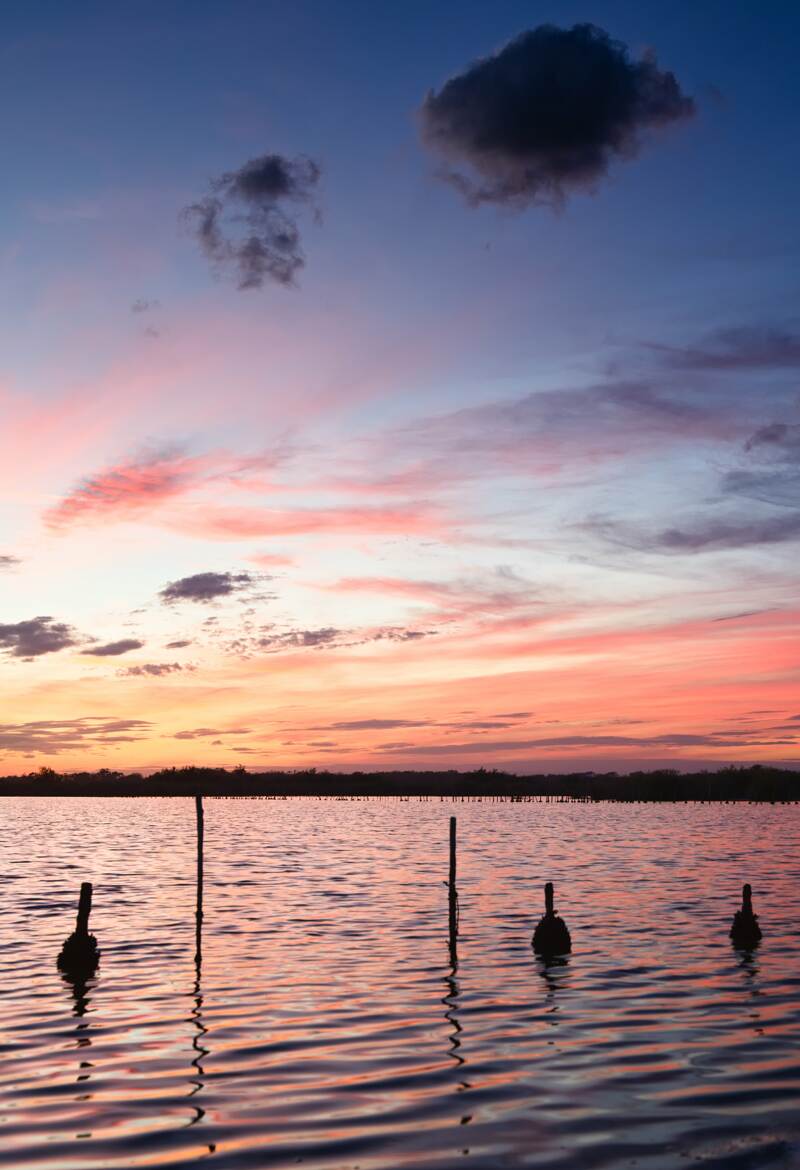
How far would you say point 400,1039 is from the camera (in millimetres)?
21625

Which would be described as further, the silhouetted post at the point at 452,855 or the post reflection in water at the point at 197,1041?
the silhouetted post at the point at 452,855

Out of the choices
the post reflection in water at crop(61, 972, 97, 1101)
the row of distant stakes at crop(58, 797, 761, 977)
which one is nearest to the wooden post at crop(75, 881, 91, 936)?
→ the row of distant stakes at crop(58, 797, 761, 977)

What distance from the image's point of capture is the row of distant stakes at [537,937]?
2900cm

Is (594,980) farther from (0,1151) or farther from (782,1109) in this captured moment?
(0,1151)

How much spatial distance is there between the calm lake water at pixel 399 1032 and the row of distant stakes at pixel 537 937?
0.50 m

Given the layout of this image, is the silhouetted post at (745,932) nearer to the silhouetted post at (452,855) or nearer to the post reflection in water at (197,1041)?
the silhouetted post at (452,855)

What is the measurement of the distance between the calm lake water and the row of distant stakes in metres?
0.50

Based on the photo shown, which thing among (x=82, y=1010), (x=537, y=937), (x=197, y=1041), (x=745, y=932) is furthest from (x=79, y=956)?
(x=745, y=932)

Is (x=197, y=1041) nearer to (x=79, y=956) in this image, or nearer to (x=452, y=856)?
(x=79, y=956)

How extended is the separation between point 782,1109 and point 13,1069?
12.5 m

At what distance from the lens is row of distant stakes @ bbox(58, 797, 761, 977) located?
29.0m

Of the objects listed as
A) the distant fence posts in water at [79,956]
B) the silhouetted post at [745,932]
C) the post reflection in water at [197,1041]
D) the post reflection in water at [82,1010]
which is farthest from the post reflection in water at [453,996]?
the distant fence posts in water at [79,956]

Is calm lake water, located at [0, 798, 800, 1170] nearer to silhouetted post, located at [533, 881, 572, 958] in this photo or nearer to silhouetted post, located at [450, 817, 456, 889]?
silhouetted post, located at [533, 881, 572, 958]

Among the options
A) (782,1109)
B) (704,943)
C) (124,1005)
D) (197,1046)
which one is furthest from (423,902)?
(782,1109)
